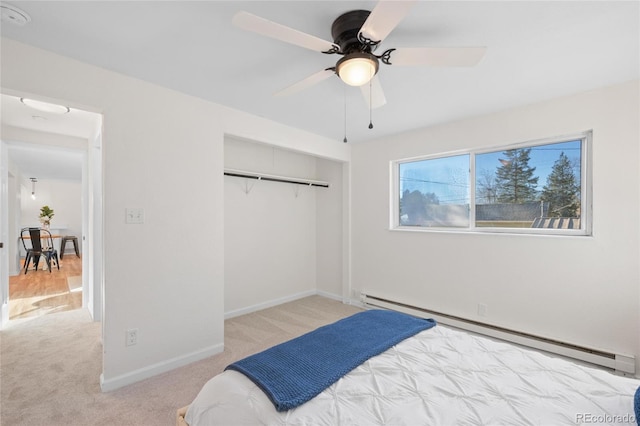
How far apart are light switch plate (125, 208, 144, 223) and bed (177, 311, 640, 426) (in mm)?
1434

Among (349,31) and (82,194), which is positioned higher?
(349,31)

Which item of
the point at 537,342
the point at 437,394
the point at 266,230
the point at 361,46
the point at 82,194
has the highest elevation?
the point at 361,46

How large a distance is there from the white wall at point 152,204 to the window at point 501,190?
2358mm

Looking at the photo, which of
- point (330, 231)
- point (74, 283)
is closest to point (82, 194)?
point (74, 283)

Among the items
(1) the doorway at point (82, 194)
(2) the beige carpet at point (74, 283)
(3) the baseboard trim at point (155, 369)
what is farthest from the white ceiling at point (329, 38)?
(2) the beige carpet at point (74, 283)

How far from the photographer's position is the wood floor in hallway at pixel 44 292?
12.1 feet

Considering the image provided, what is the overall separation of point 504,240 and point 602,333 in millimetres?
993

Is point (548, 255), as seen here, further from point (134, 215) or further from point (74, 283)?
point (74, 283)

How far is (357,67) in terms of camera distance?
4.99ft

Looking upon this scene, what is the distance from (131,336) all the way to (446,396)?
222 cm

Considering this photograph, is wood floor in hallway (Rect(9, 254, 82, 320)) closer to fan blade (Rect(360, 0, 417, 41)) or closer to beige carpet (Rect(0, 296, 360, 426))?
beige carpet (Rect(0, 296, 360, 426))

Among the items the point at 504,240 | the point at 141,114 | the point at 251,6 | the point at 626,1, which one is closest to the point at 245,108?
the point at 141,114

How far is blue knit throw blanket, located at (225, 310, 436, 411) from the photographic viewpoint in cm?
121
